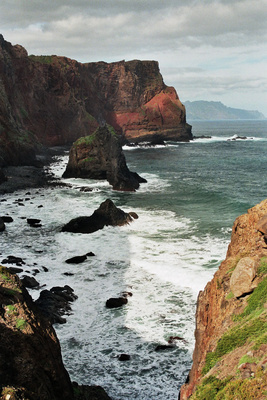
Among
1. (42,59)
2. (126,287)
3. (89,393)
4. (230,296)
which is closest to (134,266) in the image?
(126,287)

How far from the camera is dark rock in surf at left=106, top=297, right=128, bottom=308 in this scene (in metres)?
16.0

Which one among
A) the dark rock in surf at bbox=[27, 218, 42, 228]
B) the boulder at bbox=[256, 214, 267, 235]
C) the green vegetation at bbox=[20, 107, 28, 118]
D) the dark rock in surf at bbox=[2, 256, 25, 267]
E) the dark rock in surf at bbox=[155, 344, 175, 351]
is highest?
the green vegetation at bbox=[20, 107, 28, 118]

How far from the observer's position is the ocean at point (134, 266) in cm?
1223

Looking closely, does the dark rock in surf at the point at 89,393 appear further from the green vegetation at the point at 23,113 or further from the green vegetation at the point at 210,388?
the green vegetation at the point at 23,113

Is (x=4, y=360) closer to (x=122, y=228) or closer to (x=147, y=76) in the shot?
(x=122, y=228)

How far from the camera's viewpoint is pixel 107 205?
28.5 metres

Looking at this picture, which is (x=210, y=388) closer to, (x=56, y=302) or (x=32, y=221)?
(x=56, y=302)

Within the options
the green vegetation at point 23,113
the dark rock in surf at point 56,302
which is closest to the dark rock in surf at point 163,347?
the dark rock in surf at point 56,302

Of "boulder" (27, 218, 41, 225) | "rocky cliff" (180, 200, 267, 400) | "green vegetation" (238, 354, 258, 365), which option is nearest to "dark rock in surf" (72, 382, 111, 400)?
"rocky cliff" (180, 200, 267, 400)

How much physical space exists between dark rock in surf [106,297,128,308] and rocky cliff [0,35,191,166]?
123 feet

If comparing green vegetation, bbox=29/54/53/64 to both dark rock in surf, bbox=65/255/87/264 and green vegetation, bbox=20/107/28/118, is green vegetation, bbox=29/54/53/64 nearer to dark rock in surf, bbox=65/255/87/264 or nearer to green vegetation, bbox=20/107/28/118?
green vegetation, bbox=20/107/28/118

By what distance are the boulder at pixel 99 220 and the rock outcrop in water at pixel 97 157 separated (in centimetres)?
1648

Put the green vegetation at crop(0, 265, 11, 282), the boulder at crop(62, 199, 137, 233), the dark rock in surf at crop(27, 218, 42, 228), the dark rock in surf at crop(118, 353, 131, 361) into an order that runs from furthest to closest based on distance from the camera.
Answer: the dark rock in surf at crop(27, 218, 42, 228)
the boulder at crop(62, 199, 137, 233)
the dark rock in surf at crop(118, 353, 131, 361)
the green vegetation at crop(0, 265, 11, 282)

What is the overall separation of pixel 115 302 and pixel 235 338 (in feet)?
29.5
